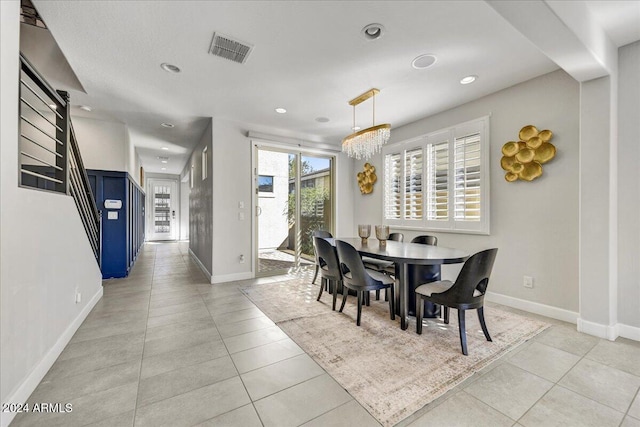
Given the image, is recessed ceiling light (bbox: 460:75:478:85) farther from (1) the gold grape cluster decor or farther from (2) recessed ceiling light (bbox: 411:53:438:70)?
(1) the gold grape cluster decor

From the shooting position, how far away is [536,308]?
10.0ft

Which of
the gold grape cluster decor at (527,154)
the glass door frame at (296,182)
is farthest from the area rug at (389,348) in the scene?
the gold grape cluster decor at (527,154)

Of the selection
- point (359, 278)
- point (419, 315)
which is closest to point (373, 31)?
point (359, 278)

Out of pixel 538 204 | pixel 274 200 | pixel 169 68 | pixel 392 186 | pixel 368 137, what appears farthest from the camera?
pixel 274 200

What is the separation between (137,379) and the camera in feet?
6.00

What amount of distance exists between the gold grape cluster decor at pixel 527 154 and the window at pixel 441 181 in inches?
10.7

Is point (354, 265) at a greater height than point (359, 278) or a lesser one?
greater

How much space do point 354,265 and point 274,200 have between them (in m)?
2.97

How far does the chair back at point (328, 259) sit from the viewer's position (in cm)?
304

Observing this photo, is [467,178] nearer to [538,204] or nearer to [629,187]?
[538,204]

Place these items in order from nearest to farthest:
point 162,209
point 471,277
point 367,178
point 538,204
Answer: point 471,277
point 538,204
point 367,178
point 162,209

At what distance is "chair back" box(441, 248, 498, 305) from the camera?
6.90ft

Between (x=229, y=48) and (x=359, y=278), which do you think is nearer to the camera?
(x=229, y=48)

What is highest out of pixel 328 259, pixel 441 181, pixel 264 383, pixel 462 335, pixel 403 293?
pixel 441 181
